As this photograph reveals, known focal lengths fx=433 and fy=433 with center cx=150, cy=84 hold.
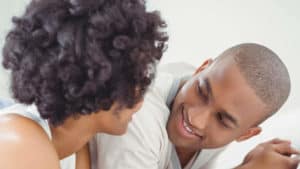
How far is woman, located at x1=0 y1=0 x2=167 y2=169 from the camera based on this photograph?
22.8 inches

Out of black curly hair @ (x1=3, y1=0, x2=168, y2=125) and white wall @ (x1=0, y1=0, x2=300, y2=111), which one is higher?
black curly hair @ (x1=3, y1=0, x2=168, y2=125)

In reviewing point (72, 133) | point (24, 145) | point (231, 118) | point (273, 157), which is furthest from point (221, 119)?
point (24, 145)

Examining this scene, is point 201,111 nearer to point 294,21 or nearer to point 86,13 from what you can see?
point 86,13

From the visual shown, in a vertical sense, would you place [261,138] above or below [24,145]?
below

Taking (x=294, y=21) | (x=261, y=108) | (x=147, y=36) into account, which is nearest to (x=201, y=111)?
(x=261, y=108)

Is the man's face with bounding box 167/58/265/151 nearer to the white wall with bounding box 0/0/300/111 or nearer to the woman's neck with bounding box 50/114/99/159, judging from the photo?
the woman's neck with bounding box 50/114/99/159

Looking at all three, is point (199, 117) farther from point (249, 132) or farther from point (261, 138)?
point (261, 138)

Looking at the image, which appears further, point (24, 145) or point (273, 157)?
point (273, 157)

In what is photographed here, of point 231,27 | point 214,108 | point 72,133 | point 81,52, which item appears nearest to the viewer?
point 81,52

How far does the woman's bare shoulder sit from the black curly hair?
34 millimetres

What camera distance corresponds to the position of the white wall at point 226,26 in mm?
1301

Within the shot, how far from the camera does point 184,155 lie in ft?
3.28

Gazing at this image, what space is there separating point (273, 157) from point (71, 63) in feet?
1.81

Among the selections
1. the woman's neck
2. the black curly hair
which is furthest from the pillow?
the black curly hair
